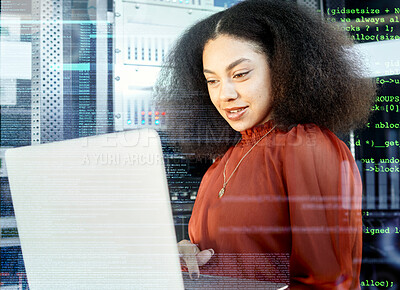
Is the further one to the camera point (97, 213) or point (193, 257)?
point (193, 257)

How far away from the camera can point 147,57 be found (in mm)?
→ 1102

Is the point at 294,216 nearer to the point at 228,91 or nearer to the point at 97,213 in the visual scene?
the point at 228,91

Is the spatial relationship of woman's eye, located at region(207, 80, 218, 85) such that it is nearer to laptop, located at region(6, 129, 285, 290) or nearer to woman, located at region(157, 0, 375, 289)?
woman, located at region(157, 0, 375, 289)

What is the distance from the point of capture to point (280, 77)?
103 centimetres

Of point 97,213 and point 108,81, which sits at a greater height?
point 108,81

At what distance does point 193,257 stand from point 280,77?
546 mm

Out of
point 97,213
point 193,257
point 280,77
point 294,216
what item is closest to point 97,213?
point 97,213

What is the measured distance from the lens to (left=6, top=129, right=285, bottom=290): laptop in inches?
25.6

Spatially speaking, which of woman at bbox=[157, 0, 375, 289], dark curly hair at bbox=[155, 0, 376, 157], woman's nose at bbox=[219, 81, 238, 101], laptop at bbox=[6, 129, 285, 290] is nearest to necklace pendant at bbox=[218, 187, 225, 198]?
woman at bbox=[157, 0, 375, 289]

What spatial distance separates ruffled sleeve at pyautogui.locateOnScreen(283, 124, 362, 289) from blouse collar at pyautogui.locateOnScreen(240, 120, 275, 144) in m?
0.10

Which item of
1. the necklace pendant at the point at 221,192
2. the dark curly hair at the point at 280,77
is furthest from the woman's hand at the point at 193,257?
the dark curly hair at the point at 280,77

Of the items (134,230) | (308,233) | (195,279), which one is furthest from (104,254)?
(308,233)

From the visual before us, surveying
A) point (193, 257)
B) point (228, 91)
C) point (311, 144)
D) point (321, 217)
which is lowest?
point (193, 257)

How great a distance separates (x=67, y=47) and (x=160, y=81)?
295mm
